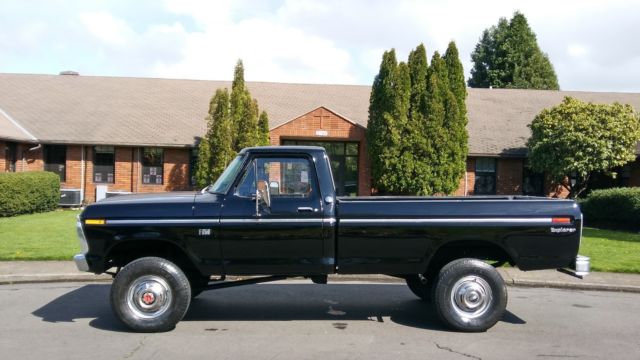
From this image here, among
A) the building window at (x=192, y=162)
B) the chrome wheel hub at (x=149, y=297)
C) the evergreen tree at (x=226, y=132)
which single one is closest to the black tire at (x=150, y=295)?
the chrome wheel hub at (x=149, y=297)

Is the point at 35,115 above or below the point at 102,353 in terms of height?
above

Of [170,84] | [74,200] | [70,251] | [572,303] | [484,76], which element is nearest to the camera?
[572,303]

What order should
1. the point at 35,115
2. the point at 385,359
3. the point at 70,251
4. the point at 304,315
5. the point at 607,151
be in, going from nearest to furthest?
the point at 385,359, the point at 304,315, the point at 70,251, the point at 607,151, the point at 35,115

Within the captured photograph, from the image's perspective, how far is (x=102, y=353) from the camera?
615 centimetres

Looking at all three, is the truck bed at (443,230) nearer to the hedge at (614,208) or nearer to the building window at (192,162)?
the hedge at (614,208)

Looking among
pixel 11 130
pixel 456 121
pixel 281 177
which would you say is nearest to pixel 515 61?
pixel 456 121

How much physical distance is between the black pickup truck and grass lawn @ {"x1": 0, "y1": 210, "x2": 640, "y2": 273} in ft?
17.9

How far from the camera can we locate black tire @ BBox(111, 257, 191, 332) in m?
6.91

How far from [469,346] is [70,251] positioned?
29.8ft

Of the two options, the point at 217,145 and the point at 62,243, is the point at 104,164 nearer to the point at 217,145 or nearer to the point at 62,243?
the point at 217,145

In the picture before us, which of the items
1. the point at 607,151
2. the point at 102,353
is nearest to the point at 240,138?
the point at 607,151

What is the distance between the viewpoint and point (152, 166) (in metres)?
25.4

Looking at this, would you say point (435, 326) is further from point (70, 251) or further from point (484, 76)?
point (484, 76)

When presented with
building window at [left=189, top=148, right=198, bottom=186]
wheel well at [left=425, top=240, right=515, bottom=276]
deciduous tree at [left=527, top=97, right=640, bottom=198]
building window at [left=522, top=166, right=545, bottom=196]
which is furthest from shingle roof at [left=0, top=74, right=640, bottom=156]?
wheel well at [left=425, top=240, right=515, bottom=276]
